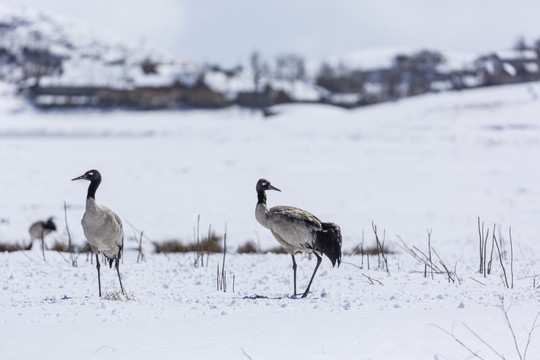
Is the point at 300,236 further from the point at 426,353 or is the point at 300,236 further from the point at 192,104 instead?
the point at 192,104

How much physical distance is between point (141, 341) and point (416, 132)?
38149 mm

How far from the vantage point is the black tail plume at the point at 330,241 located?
689 centimetres

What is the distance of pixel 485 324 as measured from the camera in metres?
4.98

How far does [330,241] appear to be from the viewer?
6.90 m

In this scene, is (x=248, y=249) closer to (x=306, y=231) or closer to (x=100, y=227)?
(x=100, y=227)

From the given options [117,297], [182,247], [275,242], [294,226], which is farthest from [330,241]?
[275,242]

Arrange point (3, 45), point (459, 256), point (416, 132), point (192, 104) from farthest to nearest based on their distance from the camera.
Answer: point (3, 45)
point (192, 104)
point (416, 132)
point (459, 256)

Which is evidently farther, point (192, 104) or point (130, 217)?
point (192, 104)

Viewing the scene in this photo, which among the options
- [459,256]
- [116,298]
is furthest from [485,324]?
[459,256]

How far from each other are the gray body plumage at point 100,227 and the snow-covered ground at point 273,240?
0.63 metres

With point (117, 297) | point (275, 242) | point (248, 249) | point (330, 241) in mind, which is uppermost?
point (330, 241)

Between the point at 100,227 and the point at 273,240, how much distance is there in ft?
22.7

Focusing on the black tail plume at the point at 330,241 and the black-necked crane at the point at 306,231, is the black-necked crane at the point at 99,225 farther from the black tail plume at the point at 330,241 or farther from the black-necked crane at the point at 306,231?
the black tail plume at the point at 330,241

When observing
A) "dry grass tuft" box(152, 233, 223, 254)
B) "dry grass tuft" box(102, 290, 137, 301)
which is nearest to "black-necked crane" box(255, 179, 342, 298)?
"dry grass tuft" box(102, 290, 137, 301)
